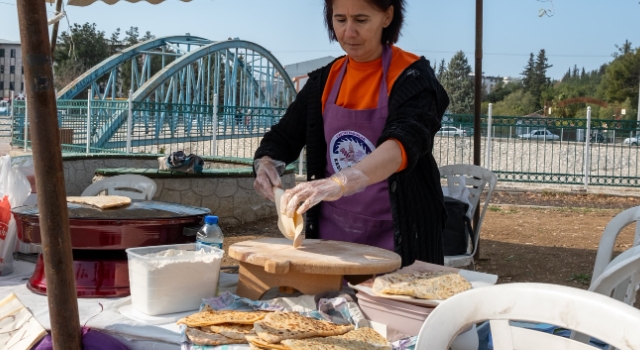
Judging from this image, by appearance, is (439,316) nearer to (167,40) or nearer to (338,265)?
(338,265)

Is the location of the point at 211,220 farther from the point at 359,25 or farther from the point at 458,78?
the point at 458,78

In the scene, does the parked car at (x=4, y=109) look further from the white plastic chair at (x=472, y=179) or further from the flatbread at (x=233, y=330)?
the flatbread at (x=233, y=330)

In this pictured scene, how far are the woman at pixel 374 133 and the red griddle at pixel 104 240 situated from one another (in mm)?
330

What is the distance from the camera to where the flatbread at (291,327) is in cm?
141

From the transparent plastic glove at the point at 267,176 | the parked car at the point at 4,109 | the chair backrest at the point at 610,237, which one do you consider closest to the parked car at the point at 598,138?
the chair backrest at the point at 610,237

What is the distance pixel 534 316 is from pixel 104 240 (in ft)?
4.03

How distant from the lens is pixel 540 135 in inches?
542

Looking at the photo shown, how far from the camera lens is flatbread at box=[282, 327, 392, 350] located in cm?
138

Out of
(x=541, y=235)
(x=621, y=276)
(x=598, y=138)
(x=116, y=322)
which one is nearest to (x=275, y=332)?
(x=116, y=322)

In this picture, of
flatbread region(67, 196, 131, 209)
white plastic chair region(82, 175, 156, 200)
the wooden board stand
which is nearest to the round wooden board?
the wooden board stand

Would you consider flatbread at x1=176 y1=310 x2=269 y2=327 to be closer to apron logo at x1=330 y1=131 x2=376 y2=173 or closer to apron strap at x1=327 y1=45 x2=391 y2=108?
apron logo at x1=330 y1=131 x2=376 y2=173

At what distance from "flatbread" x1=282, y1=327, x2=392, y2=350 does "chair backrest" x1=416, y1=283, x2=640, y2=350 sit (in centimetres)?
22

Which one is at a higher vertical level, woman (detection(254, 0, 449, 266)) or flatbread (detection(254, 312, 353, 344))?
woman (detection(254, 0, 449, 266))

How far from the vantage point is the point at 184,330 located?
1519mm
